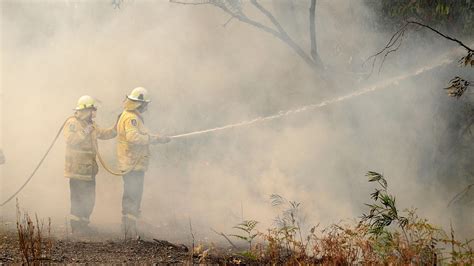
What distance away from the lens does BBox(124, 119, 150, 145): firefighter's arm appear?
28.4ft

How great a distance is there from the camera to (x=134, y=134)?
8656mm

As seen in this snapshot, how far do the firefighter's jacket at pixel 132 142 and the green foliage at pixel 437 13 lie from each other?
14.0ft

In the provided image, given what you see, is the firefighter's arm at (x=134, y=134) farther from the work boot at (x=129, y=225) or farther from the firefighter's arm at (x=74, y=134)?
the work boot at (x=129, y=225)

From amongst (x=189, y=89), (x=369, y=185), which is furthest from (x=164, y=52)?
(x=369, y=185)

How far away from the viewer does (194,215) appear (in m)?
10.2

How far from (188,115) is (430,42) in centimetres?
513

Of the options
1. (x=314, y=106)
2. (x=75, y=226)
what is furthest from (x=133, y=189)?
(x=314, y=106)

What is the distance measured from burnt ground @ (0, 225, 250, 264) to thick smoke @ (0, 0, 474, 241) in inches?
46.3

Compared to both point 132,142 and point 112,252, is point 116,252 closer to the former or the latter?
point 112,252

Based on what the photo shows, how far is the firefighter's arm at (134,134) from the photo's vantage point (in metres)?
8.66

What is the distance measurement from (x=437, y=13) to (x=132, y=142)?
15.8ft

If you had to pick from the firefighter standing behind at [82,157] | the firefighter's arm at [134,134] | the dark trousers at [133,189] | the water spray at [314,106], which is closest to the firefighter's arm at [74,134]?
the firefighter standing behind at [82,157]

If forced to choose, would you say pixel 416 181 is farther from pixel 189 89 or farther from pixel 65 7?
pixel 65 7

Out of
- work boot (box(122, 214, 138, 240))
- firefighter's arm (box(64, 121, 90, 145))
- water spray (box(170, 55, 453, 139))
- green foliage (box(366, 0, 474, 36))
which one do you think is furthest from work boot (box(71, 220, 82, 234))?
green foliage (box(366, 0, 474, 36))
